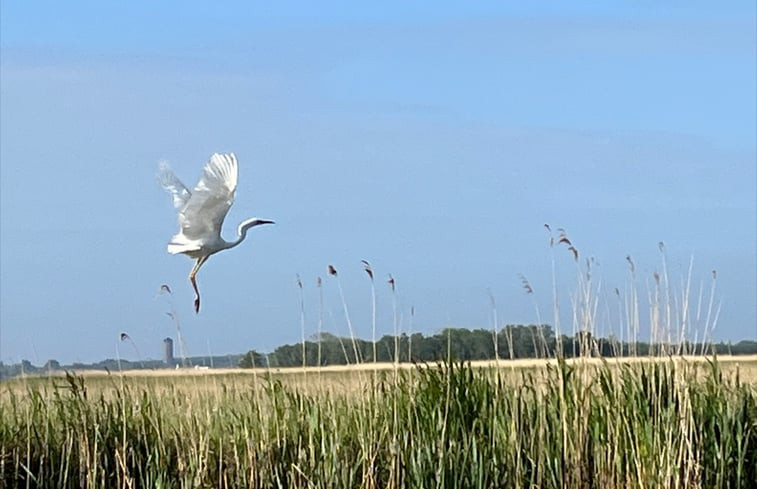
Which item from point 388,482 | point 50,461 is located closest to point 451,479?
point 388,482

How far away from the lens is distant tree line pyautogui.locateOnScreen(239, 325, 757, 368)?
7805mm

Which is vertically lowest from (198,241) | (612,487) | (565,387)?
(612,487)

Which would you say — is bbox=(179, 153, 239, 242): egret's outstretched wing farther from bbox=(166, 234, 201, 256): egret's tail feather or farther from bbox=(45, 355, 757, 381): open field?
bbox=(45, 355, 757, 381): open field

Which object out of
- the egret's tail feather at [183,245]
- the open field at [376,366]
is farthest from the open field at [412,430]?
the egret's tail feather at [183,245]

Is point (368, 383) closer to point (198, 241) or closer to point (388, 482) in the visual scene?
point (388, 482)

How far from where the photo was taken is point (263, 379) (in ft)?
26.8

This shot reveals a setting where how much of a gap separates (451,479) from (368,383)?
1087 mm

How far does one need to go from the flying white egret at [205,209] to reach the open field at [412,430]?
0.96 metres

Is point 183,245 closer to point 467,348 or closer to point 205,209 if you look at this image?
point 205,209

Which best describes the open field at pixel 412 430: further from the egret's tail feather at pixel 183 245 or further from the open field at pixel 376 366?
the egret's tail feather at pixel 183 245

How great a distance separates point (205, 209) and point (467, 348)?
174cm

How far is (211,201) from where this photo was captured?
8.53 m

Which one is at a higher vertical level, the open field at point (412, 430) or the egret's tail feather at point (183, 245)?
the egret's tail feather at point (183, 245)

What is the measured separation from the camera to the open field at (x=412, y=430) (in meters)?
7.26
